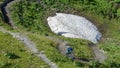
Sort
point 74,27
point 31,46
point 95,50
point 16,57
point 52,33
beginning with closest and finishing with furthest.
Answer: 1. point 16,57
2. point 31,46
3. point 95,50
4. point 52,33
5. point 74,27

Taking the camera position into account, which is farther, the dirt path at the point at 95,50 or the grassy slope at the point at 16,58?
the dirt path at the point at 95,50

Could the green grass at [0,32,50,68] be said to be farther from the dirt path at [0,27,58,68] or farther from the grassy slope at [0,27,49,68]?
the dirt path at [0,27,58,68]

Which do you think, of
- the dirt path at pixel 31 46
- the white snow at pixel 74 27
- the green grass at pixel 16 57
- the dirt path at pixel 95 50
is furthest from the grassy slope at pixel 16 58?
the white snow at pixel 74 27

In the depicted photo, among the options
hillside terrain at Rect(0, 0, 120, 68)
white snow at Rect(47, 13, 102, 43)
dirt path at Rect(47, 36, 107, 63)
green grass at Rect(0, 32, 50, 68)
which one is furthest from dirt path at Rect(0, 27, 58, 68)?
white snow at Rect(47, 13, 102, 43)

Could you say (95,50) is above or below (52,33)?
below

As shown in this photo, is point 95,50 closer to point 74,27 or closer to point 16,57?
point 74,27

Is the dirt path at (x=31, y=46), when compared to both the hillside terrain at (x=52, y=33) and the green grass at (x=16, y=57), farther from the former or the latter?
the green grass at (x=16, y=57)

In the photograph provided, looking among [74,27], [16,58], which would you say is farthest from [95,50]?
[16,58]

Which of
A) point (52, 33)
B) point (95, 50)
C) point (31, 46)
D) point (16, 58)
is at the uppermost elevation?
point (16, 58)
